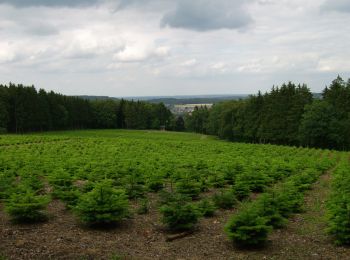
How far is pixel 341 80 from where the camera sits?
7344 cm

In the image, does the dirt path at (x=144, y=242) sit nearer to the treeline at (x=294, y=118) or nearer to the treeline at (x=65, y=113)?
the treeline at (x=294, y=118)

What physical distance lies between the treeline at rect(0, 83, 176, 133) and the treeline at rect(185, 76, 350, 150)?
42240 millimetres

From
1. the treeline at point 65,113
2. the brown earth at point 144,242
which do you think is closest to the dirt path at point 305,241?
the brown earth at point 144,242

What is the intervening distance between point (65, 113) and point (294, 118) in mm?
58572

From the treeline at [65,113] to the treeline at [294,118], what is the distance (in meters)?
42.2

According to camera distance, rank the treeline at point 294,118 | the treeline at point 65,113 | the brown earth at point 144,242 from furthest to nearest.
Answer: the treeline at point 65,113, the treeline at point 294,118, the brown earth at point 144,242

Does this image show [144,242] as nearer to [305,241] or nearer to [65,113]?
[305,241]

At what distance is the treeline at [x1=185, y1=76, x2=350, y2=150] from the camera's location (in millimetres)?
65375

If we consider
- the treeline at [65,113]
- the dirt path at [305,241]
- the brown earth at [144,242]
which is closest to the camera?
Answer: the brown earth at [144,242]

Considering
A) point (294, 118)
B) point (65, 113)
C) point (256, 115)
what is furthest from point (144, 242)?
point (65, 113)

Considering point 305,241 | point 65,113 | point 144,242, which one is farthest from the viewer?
point 65,113

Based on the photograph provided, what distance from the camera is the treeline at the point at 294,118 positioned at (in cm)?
6538

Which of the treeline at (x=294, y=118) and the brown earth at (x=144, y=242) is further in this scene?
the treeline at (x=294, y=118)

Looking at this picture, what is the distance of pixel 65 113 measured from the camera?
103625 millimetres
